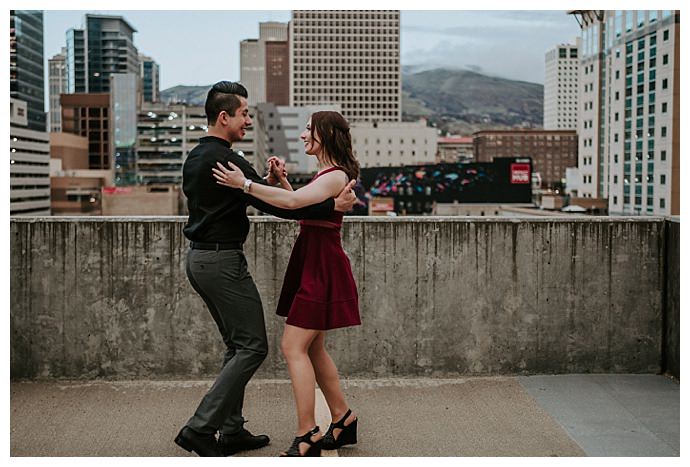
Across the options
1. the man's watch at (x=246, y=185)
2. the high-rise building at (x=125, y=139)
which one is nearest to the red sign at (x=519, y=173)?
the high-rise building at (x=125, y=139)

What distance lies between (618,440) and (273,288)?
2.27 metres

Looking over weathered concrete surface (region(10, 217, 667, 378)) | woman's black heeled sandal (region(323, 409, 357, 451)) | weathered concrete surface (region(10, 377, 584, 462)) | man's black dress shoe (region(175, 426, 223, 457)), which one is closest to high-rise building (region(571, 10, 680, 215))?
weathered concrete surface (region(10, 217, 667, 378))

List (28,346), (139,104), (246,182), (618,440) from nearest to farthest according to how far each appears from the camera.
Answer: (246,182) → (618,440) → (28,346) → (139,104)

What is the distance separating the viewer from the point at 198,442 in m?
3.36

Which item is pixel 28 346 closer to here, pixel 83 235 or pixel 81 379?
pixel 81 379

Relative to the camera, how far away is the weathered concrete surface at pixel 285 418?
3.73m

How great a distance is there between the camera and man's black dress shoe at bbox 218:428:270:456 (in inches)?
142

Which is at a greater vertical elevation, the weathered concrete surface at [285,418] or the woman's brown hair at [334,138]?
the woman's brown hair at [334,138]

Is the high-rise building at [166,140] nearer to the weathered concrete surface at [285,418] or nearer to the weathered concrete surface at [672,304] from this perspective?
the weathered concrete surface at [285,418]

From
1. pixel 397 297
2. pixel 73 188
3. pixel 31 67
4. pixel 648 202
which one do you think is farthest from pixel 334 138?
pixel 31 67

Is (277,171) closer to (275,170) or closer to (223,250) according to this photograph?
(275,170)

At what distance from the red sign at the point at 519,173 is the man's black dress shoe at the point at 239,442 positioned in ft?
345

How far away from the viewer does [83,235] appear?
16.3ft
